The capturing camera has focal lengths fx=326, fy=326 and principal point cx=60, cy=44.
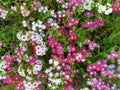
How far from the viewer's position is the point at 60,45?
3625 millimetres

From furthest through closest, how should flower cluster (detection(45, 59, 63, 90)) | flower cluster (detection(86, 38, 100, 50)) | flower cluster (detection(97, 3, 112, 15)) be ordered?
flower cluster (detection(97, 3, 112, 15)) → flower cluster (detection(86, 38, 100, 50)) → flower cluster (detection(45, 59, 63, 90))

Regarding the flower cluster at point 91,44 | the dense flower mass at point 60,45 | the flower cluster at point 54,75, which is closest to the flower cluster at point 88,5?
the dense flower mass at point 60,45

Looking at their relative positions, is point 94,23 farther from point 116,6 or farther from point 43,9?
point 43,9

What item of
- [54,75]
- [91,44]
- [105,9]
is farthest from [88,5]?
[54,75]

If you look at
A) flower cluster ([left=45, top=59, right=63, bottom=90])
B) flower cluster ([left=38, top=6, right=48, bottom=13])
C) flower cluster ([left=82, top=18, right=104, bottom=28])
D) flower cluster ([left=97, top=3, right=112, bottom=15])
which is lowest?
flower cluster ([left=45, top=59, right=63, bottom=90])

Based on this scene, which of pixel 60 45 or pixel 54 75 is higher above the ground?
pixel 60 45

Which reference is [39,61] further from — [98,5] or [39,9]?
[98,5]

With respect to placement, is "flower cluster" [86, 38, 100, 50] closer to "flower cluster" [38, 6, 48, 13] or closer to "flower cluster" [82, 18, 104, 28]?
"flower cluster" [82, 18, 104, 28]

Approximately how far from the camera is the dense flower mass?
A: 360 centimetres

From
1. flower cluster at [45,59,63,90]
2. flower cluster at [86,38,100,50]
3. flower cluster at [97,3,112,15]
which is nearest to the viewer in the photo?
flower cluster at [45,59,63,90]

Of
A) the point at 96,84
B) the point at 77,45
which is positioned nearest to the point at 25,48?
the point at 77,45

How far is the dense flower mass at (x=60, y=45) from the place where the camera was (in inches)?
142

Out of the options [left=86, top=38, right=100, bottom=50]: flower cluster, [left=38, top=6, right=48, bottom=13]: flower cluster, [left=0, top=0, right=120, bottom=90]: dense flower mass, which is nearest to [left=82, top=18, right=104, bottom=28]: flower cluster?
[left=0, top=0, right=120, bottom=90]: dense flower mass

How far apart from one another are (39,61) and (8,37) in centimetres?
53
